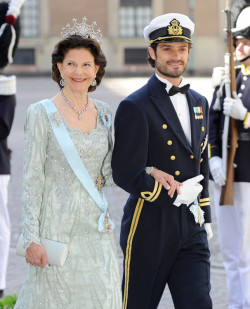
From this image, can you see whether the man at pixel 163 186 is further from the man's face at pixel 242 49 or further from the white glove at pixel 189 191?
the man's face at pixel 242 49

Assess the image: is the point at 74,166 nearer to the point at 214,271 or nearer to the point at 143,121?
the point at 143,121

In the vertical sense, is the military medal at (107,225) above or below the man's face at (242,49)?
below

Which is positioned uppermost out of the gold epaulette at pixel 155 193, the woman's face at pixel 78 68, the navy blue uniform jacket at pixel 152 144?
the woman's face at pixel 78 68

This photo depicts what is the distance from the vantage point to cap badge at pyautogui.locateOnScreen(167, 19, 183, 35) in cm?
417

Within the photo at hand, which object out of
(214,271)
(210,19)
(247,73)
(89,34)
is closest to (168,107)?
(89,34)

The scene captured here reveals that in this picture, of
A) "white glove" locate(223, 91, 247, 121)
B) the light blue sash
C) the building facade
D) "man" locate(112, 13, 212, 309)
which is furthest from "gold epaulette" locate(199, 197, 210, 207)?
the building facade

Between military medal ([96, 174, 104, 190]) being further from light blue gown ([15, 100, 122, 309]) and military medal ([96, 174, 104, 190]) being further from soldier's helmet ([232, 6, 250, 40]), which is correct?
soldier's helmet ([232, 6, 250, 40])

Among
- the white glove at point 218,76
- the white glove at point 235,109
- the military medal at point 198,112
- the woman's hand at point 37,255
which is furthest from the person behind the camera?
the white glove at point 218,76

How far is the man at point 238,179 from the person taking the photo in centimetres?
539

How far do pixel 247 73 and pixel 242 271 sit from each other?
1.33 m

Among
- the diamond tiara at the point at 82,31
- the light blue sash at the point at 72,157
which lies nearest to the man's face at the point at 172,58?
the diamond tiara at the point at 82,31

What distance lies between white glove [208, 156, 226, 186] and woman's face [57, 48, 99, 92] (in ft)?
5.82

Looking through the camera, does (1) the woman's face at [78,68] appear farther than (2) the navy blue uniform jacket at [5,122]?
No

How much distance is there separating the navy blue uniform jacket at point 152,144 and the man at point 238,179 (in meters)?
1.18
